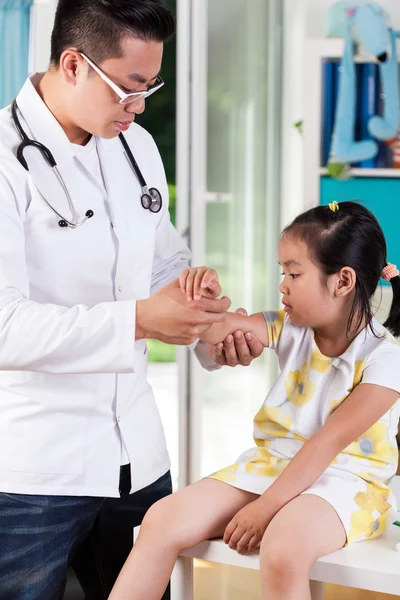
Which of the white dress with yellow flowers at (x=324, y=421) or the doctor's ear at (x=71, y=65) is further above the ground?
the doctor's ear at (x=71, y=65)

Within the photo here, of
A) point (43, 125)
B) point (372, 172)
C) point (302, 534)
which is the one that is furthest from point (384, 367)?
point (372, 172)

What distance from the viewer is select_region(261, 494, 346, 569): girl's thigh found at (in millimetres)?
1293

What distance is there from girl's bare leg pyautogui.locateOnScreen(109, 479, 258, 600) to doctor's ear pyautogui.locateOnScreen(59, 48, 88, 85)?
29.7 inches

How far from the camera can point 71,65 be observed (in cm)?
140

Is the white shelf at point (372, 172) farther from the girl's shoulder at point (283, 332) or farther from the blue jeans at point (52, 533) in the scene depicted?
the blue jeans at point (52, 533)

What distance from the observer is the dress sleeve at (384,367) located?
1.49 m

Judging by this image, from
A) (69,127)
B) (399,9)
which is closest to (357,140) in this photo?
(399,9)

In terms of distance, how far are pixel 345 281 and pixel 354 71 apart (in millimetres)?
1782

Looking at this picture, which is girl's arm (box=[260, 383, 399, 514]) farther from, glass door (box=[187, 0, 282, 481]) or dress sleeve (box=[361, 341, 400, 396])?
glass door (box=[187, 0, 282, 481])

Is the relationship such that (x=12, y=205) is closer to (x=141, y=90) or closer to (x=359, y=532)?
(x=141, y=90)

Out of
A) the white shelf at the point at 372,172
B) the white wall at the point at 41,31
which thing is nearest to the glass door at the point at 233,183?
the white shelf at the point at 372,172

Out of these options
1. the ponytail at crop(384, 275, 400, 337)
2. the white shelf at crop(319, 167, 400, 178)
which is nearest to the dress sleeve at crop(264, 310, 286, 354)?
the ponytail at crop(384, 275, 400, 337)

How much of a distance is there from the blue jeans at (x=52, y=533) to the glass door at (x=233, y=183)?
4.51 feet

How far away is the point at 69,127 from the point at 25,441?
57 centimetres
